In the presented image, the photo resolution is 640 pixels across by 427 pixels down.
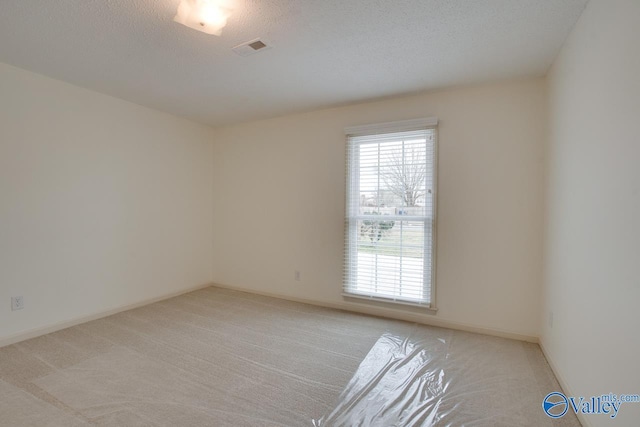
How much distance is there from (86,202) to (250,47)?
247 centimetres

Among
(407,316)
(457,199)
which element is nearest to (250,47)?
(457,199)

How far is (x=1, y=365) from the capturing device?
7.32 feet

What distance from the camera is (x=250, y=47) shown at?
89.9 inches

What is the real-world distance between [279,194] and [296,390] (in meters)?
2.60

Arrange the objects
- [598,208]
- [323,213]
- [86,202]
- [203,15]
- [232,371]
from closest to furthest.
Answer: [598,208]
[203,15]
[232,371]
[86,202]
[323,213]

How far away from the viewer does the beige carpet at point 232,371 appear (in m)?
1.76

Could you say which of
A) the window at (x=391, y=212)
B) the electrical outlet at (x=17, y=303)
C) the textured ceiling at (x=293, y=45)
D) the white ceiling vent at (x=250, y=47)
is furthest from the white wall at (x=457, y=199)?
the electrical outlet at (x=17, y=303)

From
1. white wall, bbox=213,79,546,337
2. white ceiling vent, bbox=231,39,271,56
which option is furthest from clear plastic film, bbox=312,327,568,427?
white ceiling vent, bbox=231,39,271,56

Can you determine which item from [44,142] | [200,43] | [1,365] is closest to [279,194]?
[200,43]

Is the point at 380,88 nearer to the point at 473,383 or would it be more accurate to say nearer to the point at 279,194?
the point at 279,194

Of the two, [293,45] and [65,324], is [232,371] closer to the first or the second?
[65,324]

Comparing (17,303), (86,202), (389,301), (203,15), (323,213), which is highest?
(203,15)

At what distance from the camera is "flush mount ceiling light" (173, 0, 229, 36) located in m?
1.77

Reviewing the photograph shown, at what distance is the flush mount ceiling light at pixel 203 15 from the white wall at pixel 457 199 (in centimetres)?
200
